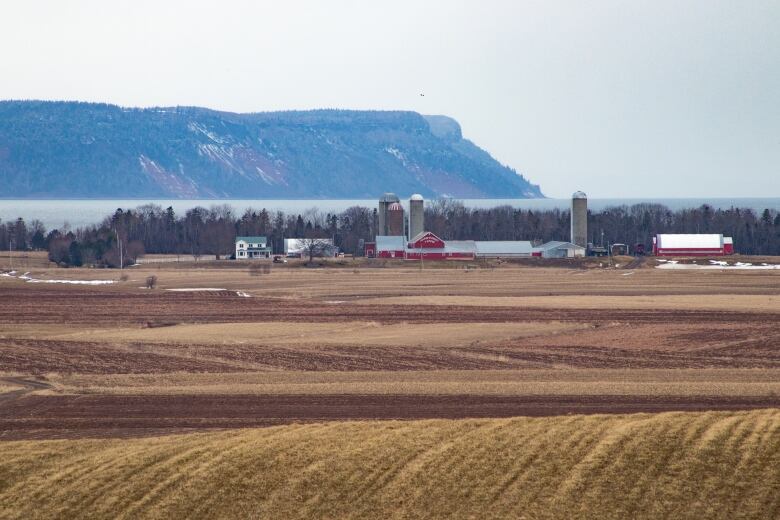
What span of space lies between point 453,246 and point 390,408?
267 ft

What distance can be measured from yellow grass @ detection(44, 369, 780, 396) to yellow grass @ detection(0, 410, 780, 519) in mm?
7176

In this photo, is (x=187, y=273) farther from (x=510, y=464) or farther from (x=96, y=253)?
(x=510, y=464)

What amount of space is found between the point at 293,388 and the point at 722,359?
16.9 m

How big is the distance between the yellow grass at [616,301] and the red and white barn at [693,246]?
154 ft

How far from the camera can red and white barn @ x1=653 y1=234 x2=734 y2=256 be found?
4481 inches

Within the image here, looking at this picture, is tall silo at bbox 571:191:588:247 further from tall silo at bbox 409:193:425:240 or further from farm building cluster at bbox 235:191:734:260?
tall silo at bbox 409:193:425:240

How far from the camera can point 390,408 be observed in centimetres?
3020

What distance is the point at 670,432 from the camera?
24594 mm

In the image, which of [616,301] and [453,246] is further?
[453,246]

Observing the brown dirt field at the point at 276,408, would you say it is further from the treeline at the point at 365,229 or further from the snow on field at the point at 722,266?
the treeline at the point at 365,229

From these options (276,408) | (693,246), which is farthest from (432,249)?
(276,408)

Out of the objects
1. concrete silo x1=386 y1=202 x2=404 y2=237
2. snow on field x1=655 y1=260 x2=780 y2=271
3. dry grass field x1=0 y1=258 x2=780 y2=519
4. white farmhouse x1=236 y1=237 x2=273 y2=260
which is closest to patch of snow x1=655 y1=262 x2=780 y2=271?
snow on field x1=655 y1=260 x2=780 y2=271

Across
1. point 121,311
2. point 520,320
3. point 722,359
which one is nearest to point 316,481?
point 722,359

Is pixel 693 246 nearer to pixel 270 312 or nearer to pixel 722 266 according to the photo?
pixel 722 266
